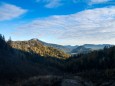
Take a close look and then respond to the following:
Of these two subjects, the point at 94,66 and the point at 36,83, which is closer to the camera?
the point at 36,83

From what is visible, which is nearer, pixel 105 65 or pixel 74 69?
pixel 105 65

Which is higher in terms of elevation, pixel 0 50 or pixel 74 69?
pixel 0 50

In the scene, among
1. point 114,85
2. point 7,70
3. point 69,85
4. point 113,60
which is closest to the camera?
point 69,85

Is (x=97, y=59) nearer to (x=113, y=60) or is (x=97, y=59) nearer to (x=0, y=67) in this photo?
(x=113, y=60)

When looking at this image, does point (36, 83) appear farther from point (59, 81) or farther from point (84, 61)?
point (84, 61)

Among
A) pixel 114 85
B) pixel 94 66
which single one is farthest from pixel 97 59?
pixel 114 85

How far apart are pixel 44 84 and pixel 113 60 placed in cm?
10807

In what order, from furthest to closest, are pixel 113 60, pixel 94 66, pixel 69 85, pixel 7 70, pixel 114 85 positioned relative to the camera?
pixel 94 66 < pixel 113 60 < pixel 7 70 < pixel 114 85 < pixel 69 85

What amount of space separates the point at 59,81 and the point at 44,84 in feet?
11.6

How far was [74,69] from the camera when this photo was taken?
187250 mm

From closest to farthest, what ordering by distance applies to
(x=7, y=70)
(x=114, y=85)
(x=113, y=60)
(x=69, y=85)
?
(x=69, y=85), (x=114, y=85), (x=7, y=70), (x=113, y=60)

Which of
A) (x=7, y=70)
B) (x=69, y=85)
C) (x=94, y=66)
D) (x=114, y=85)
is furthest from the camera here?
(x=94, y=66)

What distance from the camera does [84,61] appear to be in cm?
19250

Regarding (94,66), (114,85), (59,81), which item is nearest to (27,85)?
(59,81)
